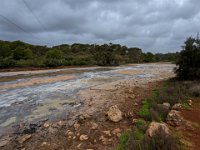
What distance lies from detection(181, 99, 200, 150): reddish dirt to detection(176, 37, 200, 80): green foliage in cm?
633

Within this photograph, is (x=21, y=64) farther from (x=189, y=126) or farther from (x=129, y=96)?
(x=189, y=126)

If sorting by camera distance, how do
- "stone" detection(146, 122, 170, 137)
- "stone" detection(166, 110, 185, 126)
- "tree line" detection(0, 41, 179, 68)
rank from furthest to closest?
"tree line" detection(0, 41, 179, 68), "stone" detection(166, 110, 185, 126), "stone" detection(146, 122, 170, 137)

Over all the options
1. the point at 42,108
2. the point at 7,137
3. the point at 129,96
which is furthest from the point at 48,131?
the point at 129,96

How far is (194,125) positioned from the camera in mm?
5660

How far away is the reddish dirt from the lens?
4758 millimetres

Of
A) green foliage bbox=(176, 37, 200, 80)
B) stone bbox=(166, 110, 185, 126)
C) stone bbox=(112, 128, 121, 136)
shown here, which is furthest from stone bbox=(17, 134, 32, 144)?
green foliage bbox=(176, 37, 200, 80)

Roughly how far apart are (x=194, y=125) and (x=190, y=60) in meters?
9.30

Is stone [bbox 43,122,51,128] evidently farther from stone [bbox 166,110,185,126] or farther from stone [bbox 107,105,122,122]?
stone [bbox 166,110,185,126]

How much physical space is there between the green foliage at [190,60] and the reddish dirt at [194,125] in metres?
6.33

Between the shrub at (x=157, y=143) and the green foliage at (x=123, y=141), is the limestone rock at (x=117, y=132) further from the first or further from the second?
the shrub at (x=157, y=143)

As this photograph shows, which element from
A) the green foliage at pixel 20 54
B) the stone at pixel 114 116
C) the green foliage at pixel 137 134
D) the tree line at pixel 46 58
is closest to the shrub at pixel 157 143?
the green foliage at pixel 137 134

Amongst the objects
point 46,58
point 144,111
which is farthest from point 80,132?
point 46,58

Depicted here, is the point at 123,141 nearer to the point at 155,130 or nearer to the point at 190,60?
the point at 155,130

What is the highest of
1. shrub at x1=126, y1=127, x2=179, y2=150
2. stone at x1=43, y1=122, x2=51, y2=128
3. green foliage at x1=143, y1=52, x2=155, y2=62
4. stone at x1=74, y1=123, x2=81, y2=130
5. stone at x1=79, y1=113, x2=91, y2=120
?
shrub at x1=126, y1=127, x2=179, y2=150
